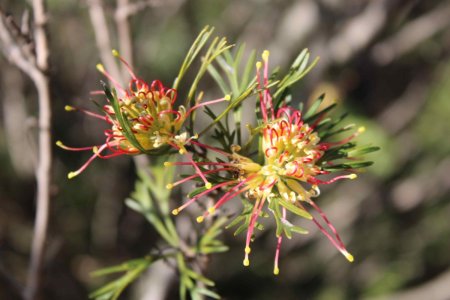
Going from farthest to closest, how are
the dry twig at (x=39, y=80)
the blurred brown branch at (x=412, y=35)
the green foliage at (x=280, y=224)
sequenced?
the blurred brown branch at (x=412, y=35)
the dry twig at (x=39, y=80)
the green foliage at (x=280, y=224)

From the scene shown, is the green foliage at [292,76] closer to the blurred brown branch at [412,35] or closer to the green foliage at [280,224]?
the green foliage at [280,224]

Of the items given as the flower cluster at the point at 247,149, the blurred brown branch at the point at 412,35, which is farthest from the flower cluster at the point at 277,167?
the blurred brown branch at the point at 412,35

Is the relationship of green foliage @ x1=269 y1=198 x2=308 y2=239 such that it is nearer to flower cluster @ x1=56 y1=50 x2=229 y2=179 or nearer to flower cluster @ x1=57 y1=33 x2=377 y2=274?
flower cluster @ x1=57 y1=33 x2=377 y2=274

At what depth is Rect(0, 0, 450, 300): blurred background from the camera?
2023 mm

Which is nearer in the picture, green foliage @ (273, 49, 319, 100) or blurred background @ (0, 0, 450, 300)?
green foliage @ (273, 49, 319, 100)

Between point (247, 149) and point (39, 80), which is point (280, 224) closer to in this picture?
point (247, 149)

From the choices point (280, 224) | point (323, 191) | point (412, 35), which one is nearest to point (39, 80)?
point (280, 224)

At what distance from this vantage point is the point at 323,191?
2.42m

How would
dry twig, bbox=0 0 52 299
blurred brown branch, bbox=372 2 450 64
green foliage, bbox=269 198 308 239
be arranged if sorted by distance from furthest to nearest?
blurred brown branch, bbox=372 2 450 64
dry twig, bbox=0 0 52 299
green foliage, bbox=269 198 308 239

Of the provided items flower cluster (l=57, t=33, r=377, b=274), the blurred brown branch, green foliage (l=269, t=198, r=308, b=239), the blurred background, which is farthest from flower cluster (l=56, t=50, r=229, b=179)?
the blurred brown branch

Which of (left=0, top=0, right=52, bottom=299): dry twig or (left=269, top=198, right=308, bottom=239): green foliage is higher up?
(left=0, top=0, right=52, bottom=299): dry twig

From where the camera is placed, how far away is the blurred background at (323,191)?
2.02m

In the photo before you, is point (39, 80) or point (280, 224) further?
point (39, 80)

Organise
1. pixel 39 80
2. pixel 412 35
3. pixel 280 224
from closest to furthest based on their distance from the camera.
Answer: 1. pixel 280 224
2. pixel 39 80
3. pixel 412 35
